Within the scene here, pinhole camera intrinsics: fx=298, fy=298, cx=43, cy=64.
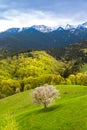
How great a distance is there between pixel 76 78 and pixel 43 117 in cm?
12115

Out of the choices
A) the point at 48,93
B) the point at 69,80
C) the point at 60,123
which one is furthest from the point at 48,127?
the point at 69,80

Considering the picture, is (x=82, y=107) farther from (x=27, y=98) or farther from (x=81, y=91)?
(x=27, y=98)

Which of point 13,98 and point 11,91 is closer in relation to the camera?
point 13,98

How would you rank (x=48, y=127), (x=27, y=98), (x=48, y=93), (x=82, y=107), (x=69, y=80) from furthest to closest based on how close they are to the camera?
1. (x=69, y=80)
2. (x=27, y=98)
3. (x=48, y=93)
4. (x=82, y=107)
5. (x=48, y=127)

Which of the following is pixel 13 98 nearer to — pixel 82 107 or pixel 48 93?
pixel 48 93

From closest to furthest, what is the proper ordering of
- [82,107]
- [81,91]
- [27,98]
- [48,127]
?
[48,127] → [82,107] → [81,91] → [27,98]

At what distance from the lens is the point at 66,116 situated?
70750mm

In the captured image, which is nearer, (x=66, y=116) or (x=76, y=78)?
(x=66, y=116)

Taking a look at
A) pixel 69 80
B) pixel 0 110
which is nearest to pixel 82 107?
pixel 0 110

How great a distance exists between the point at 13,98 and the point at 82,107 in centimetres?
6191

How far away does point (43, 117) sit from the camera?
75.8 m

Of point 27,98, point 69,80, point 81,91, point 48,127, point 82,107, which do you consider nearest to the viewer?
point 48,127

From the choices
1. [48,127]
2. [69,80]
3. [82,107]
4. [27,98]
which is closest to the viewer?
[48,127]

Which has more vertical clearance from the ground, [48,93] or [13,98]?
[48,93]
